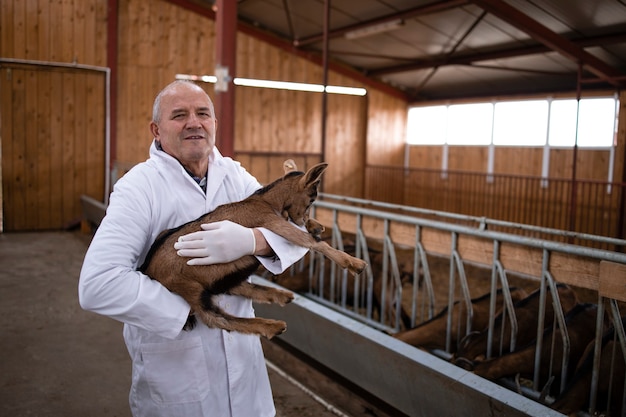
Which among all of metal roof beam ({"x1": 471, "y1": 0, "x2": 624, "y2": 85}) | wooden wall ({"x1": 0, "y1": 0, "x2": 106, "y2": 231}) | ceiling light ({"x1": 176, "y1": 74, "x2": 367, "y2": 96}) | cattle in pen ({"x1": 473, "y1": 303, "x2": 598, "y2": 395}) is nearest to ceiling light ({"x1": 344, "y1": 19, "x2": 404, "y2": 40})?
ceiling light ({"x1": 176, "y1": 74, "x2": 367, "y2": 96})

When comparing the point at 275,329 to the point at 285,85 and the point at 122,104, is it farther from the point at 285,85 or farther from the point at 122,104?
A: the point at 285,85

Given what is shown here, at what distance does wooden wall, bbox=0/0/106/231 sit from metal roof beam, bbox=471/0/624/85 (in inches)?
262

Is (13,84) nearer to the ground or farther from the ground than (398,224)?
farther from the ground

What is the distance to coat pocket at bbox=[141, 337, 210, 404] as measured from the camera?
157 cm

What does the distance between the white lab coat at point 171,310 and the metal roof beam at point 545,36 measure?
23.6ft

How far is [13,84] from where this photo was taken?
9.27 metres

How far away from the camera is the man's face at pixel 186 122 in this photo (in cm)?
151

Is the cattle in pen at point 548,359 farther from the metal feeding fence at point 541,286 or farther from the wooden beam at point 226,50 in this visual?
the wooden beam at point 226,50

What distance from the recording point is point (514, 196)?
37.9ft

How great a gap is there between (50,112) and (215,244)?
946 cm

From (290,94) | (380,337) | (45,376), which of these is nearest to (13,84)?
(290,94)

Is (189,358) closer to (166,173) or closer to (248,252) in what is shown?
(248,252)

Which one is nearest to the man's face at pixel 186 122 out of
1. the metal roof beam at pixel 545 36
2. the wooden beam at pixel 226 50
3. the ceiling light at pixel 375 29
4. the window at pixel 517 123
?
the wooden beam at pixel 226 50

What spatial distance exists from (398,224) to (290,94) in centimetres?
877
